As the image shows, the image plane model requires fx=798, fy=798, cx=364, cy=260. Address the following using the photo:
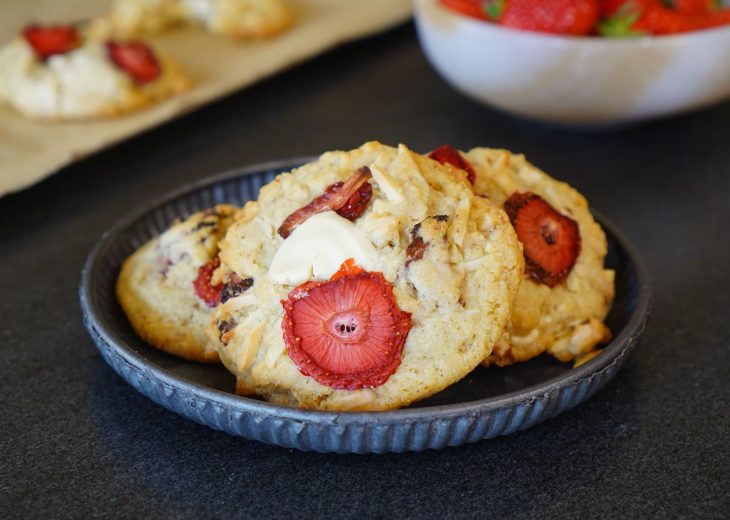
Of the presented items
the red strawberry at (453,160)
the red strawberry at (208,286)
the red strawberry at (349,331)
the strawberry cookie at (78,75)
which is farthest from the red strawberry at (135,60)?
the red strawberry at (349,331)

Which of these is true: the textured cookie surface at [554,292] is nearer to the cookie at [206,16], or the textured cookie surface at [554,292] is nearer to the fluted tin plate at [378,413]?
the fluted tin plate at [378,413]

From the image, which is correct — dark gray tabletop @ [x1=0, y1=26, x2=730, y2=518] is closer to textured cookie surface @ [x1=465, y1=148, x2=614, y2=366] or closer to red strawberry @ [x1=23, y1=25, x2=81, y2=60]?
textured cookie surface @ [x1=465, y1=148, x2=614, y2=366]

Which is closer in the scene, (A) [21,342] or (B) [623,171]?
(A) [21,342]

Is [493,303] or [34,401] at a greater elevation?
[493,303]

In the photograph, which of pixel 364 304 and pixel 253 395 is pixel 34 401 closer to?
pixel 253 395

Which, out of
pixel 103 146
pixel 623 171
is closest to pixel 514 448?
pixel 623 171

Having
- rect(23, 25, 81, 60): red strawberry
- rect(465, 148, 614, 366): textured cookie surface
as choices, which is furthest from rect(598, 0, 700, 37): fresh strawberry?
rect(23, 25, 81, 60): red strawberry

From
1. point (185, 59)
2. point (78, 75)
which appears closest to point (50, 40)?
point (78, 75)
